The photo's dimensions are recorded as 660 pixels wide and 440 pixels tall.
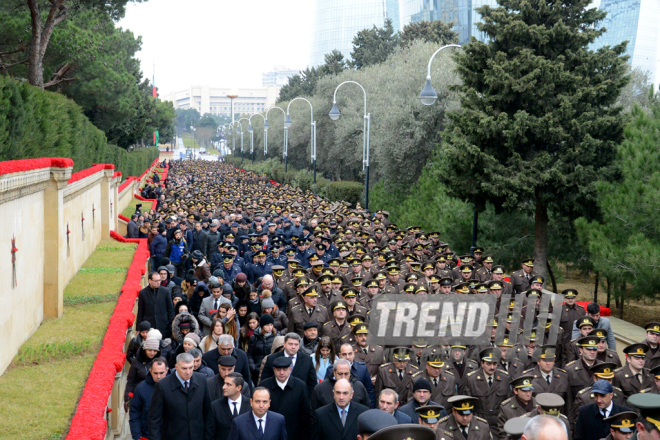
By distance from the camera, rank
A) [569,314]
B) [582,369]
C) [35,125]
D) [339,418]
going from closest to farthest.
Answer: [339,418] < [582,369] < [569,314] < [35,125]

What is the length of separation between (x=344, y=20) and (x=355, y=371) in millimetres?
176465

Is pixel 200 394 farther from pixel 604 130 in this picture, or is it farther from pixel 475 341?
pixel 604 130

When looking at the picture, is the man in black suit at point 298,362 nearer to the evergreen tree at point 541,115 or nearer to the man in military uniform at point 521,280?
the man in military uniform at point 521,280

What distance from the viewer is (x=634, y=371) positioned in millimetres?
8750

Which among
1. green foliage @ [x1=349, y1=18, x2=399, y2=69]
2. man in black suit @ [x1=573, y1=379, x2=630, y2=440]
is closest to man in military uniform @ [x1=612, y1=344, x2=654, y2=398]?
man in black suit @ [x1=573, y1=379, x2=630, y2=440]

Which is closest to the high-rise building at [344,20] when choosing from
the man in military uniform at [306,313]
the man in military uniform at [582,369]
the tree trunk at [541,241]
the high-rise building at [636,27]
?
the high-rise building at [636,27]

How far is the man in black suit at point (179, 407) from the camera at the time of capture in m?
7.18

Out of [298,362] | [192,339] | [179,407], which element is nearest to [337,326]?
[298,362]

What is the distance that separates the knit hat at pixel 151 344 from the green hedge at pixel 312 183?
30425 mm

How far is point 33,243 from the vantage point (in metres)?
11.3

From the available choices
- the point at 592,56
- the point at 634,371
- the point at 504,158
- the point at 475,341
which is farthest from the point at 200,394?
the point at 592,56

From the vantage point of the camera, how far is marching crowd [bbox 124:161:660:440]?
22.6 ft

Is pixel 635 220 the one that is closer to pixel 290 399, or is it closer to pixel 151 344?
pixel 290 399

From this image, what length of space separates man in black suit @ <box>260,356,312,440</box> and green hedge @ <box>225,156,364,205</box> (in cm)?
3119
